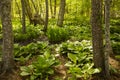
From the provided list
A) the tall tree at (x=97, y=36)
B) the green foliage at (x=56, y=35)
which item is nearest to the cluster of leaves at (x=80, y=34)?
the green foliage at (x=56, y=35)

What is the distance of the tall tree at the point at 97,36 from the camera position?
5.57 meters

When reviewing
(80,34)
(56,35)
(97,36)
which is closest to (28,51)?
(56,35)

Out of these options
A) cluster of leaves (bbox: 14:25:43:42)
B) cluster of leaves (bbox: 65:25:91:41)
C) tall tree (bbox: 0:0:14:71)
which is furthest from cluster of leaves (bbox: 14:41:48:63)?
cluster of leaves (bbox: 14:25:43:42)

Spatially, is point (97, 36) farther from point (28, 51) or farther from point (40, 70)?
point (28, 51)

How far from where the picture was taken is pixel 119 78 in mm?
5926

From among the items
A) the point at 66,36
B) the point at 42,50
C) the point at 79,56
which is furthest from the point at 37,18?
the point at 79,56

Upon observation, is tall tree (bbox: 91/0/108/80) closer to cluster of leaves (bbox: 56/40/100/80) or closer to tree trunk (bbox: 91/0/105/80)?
tree trunk (bbox: 91/0/105/80)

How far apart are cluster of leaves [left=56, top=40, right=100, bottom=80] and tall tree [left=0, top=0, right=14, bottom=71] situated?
66.6 inches

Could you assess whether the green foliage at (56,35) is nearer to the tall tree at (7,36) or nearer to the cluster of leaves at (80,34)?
the cluster of leaves at (80,34)

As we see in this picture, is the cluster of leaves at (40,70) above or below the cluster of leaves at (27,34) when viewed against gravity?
below

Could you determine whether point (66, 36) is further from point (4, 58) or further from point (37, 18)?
point (37, 18)

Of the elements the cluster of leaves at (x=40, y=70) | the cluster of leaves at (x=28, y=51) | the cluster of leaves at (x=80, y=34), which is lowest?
the cluster of leaves at (x=40, y=70)

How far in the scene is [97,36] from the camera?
569 cm

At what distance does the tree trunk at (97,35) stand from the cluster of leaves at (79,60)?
261 millimetres
